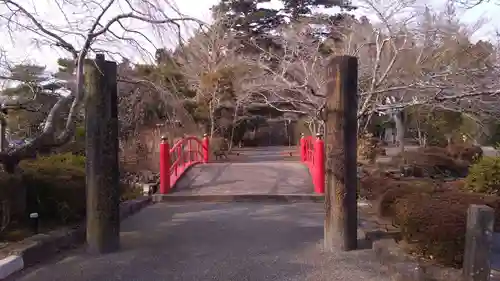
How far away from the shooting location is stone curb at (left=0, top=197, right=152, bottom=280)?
516 centimetres

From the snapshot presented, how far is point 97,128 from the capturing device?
601 centimetres

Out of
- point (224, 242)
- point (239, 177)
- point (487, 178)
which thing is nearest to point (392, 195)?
point (487, 178)

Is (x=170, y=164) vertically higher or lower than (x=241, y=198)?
higher

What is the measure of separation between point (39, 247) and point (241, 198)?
573 centimetres

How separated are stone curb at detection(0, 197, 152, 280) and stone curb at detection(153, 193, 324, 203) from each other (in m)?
4.19

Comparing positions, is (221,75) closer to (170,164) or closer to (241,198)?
(170,164)

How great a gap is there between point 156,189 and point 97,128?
6.87 meters

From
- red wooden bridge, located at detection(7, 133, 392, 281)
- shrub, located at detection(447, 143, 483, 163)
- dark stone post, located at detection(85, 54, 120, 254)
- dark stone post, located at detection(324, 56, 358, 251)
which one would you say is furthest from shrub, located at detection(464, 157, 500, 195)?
shrub, located at detection(447, 143, 483, 163)

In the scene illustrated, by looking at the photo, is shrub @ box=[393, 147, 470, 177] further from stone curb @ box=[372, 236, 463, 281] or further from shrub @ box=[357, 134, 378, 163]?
stone curb @ box=[372, 236, 463, 281]

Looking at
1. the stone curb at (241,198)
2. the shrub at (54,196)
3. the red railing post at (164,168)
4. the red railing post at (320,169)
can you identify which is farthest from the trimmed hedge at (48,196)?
the red railing post at (320,169)

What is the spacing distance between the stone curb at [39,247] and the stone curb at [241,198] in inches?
165

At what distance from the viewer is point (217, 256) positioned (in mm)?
6008

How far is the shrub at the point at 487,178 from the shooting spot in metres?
8.16

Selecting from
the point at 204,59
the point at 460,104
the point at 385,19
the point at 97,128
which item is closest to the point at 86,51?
the point at 97,128
